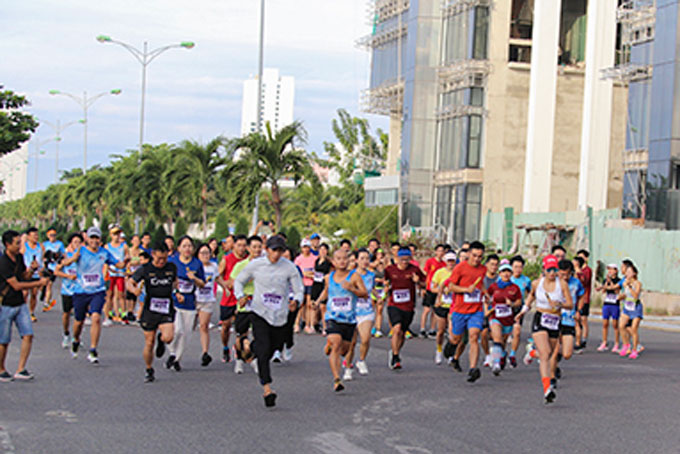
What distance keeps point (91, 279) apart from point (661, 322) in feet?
59.0

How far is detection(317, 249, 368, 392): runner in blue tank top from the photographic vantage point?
12.7 metres

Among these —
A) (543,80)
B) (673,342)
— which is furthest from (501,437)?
(543,80)

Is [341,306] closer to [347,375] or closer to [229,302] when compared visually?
[347,375]

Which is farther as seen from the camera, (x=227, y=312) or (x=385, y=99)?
(x=385, y=99)

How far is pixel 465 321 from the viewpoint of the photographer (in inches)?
552

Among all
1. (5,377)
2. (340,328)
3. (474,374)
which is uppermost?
(340,328)

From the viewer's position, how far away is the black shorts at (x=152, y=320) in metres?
13.1

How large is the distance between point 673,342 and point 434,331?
5.11 metres

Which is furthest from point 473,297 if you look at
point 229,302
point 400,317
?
point 229,302

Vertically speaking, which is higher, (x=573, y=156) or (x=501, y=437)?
(x=573, y=156)

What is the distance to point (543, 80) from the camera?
156ft

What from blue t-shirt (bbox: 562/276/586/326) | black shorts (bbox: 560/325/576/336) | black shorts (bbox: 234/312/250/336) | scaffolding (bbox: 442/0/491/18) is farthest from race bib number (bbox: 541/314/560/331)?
scaffolding (bbox: 442/0/491/18)

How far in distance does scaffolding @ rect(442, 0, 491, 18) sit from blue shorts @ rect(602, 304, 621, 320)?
113 ft

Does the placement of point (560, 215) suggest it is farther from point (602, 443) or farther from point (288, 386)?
point (602, 443)
